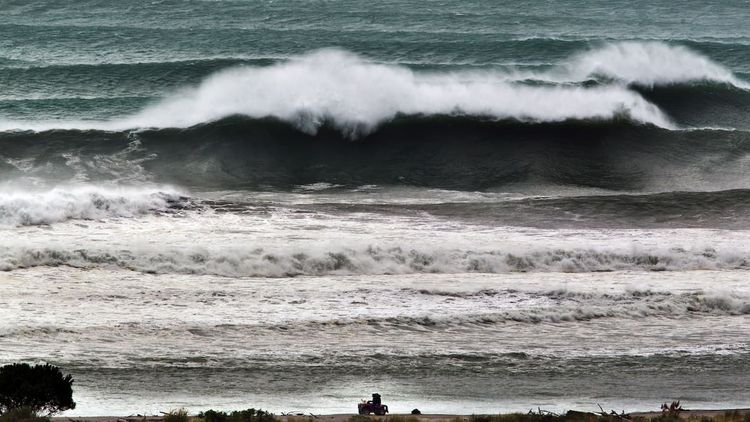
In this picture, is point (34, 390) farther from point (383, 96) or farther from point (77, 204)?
point (383, 96)

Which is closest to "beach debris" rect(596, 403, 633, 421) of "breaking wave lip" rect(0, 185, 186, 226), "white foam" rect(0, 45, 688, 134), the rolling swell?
"breaking wave lip" rect(0, 185, 186, 226)

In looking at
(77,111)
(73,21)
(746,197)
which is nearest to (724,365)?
(746,197)

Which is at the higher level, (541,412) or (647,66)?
(647,66)

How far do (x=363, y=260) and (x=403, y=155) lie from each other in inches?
346

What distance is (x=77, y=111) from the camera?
28047 mm

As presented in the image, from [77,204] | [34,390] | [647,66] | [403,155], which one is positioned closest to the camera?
[34,390]

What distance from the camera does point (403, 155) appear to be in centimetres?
2530

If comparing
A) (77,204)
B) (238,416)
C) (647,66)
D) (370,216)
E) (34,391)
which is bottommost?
(238,416)

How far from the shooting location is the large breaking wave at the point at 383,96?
88.2 feet

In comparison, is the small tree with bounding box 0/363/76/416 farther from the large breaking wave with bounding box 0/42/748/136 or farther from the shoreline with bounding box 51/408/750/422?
the large breaking wave with bounding box 0/42/748/136

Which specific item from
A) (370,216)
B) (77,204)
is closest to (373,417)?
(370,216)

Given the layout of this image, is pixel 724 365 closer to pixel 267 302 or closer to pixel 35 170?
pixel 267 302

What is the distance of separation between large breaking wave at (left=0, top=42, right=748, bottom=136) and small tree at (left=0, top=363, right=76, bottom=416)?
1623cm

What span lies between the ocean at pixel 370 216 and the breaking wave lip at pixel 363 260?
0.05 meters
